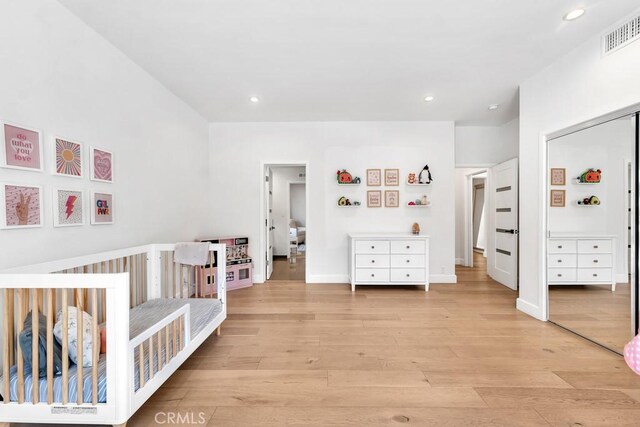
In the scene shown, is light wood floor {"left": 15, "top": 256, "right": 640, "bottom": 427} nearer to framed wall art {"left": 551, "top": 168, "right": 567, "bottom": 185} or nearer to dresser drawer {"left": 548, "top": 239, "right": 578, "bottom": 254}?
dresser drawer {"left": 548, "top": 239, "right": 578, "bottom": 254}

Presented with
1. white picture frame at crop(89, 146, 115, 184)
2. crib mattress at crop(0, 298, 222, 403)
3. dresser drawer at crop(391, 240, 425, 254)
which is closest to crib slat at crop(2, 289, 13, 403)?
crib mattress at crop(0, 298, 222, 403)

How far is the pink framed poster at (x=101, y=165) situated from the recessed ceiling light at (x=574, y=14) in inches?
143

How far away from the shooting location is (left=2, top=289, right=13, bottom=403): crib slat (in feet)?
4.08

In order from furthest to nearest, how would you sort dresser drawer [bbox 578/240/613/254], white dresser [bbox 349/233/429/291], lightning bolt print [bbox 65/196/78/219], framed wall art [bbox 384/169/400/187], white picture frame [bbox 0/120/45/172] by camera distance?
framed wall art [bbox 384/169/400/187] < white dresser [bbox 349/233/429/291] < dresser drawer [bbox 578/240/613/254] < lightning bolt print [bbox 65/196/78/219] < white picture frame [bbox 0/120/45/172]

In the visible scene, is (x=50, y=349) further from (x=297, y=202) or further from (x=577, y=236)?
(x=297, y=202)

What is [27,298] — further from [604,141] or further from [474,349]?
[604,141]

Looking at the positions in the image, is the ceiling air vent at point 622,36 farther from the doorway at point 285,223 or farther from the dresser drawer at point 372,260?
the doorway at point 285,223

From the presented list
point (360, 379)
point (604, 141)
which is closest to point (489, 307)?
point (604, 141)

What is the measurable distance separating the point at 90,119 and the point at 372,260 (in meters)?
3.34

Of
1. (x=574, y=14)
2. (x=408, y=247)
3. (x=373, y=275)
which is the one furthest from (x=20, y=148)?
(x=408, y=247)

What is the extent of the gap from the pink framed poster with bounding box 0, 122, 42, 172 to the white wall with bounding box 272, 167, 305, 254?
522 centimetres

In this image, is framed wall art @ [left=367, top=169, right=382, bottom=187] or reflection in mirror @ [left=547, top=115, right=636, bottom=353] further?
framed wall art @ [left=367, top=169, right=382, bottom=187]

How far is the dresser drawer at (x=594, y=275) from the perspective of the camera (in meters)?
2.21

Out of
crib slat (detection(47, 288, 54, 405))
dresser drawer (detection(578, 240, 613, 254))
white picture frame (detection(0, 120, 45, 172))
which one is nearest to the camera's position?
crib slat (detection(47, 288, 54, 405))
